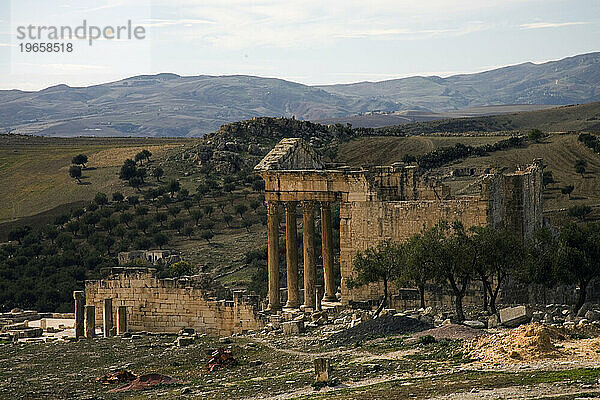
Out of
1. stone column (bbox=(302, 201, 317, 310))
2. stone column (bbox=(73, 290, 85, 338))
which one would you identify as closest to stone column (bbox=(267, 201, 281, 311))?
stone column (bbox=(302, 201, 317, 310))

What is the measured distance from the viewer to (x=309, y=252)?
113ft

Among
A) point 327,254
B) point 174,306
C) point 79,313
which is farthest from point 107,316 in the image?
point 327,254

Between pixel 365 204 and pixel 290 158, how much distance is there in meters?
3.38

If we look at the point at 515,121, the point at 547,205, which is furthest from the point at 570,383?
the point at 515,121

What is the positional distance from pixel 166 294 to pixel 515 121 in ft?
523

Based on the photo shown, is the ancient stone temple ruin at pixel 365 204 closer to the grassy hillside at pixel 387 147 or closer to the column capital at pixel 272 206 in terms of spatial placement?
the column capital at pixel 272 206

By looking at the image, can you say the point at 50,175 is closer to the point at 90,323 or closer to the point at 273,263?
the point at 90,323

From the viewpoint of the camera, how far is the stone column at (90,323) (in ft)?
115

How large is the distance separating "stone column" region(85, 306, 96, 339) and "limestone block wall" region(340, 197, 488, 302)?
8483mm

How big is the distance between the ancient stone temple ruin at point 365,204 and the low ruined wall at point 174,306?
4.53ft

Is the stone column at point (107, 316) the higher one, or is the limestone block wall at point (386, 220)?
the limestone block wall at point (386, 220)

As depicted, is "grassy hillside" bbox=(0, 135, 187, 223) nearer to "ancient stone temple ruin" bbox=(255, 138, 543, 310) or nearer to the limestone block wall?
"ancient stone temple ruin" bbox=(255, 138, 543, 310)

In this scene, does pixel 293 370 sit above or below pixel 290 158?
below

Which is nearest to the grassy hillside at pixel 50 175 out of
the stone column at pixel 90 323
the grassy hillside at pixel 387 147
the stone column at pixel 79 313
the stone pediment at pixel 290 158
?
the grassy hillside at pixel 387 147
